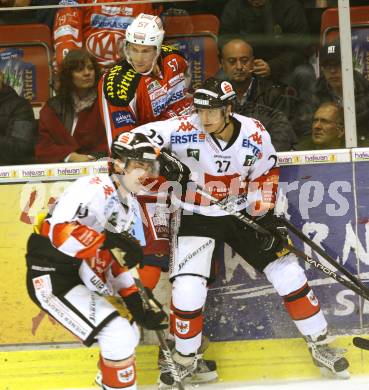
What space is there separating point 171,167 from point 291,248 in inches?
27.5

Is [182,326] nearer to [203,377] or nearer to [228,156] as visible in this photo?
[203,377]

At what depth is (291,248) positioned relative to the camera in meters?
5.51

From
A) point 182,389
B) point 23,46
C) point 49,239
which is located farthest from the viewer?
point 23,46

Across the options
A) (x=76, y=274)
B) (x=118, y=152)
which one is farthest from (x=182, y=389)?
(x=118, y=152)

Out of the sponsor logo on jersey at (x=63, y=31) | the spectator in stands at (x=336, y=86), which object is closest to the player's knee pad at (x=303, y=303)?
the spectator in stands at (x=336, y=86)

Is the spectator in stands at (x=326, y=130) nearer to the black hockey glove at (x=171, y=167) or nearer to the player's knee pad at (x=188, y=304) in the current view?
the black hockey glove at (x=171, y=167)

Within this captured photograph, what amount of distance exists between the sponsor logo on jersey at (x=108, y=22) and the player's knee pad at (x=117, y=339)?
1.60m

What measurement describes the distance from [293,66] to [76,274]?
152cm

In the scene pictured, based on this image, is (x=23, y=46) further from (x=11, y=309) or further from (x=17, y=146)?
(x=11, y=309)

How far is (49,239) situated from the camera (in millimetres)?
4984

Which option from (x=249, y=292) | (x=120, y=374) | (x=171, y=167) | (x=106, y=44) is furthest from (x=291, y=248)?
(x=106, y=44)

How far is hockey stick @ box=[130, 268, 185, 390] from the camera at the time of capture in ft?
17.2

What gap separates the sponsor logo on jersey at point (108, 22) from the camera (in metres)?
5.78

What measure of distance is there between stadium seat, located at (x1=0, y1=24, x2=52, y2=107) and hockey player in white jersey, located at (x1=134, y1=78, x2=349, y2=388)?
61cm
